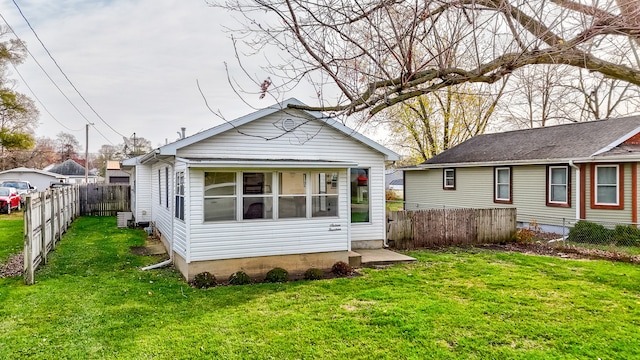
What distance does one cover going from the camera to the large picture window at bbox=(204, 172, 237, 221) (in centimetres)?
835

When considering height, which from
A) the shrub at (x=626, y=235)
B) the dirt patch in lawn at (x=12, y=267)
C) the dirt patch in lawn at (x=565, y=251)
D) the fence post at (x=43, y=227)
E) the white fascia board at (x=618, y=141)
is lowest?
the dirt patch in lawn at (x=565, y=251)

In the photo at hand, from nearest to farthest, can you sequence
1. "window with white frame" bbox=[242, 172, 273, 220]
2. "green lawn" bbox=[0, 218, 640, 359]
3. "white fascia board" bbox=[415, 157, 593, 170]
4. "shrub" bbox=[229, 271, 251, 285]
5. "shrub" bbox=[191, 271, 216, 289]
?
"green lawn" bbox=[0, 218, 640, 359]
"shrub" bbox=[191, 271, 216, 289]
"shrub" bbox=[229, 271, 251, 285]
"window with white frame" bbox=[242, 172, 273, 220]
"white fascia board" bbox=[415, 157, 593, 170]

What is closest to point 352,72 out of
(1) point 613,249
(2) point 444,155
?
(1) point 613,249

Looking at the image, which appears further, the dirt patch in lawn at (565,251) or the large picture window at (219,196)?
the dirt patch in lawn at (565,251)

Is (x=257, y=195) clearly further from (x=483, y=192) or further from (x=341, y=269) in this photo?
(x=483, y=192)

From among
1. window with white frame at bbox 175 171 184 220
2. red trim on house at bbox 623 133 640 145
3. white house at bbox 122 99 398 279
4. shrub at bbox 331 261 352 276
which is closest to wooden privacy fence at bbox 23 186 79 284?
white house at bbox 122 99 398 279

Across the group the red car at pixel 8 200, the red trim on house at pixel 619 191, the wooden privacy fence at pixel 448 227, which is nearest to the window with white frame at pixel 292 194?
the wooden privacy fence at pixel 448 227

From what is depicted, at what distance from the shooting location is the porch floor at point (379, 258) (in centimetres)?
972

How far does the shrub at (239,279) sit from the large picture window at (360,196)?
165 inches

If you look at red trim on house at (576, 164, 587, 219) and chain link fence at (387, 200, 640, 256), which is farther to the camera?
red trim on house at (576, 164, 587, 219)

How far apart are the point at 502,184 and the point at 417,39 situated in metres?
15.1

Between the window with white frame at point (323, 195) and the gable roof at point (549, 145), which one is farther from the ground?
the gable roof at point (549, 145)

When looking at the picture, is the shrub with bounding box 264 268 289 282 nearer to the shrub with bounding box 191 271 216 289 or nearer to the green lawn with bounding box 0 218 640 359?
the green lawn with bounding box 0 218 640 359

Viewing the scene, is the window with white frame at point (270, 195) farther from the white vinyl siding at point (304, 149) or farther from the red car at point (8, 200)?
the red car at point (8, 200)
